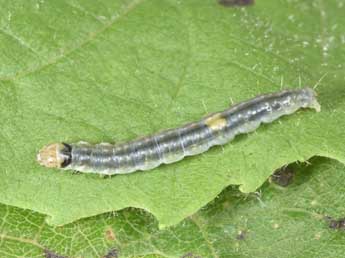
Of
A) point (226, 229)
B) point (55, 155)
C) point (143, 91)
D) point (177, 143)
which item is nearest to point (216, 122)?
point (177, 143)

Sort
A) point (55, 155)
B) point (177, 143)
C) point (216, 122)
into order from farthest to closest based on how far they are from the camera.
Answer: point (216, 122)
point (177, 143)
point (55, 155)

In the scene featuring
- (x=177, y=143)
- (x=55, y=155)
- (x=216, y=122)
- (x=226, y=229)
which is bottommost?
(x=226, y=229)

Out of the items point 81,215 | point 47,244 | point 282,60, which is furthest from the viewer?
point 282,60

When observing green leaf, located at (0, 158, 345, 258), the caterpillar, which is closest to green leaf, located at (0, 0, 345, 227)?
the caterpillar

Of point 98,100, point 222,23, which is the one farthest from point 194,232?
point 222,23

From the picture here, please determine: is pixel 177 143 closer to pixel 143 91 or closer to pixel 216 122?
pixel 216 122

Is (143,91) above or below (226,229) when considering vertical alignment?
above

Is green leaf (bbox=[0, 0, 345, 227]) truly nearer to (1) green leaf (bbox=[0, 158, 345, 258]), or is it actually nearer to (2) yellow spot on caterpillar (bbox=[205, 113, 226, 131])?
(2) yellow spot on caterpillar (bbox=[205, 113, 226, 131])

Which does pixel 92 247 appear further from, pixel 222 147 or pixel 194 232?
pixel 222 147
